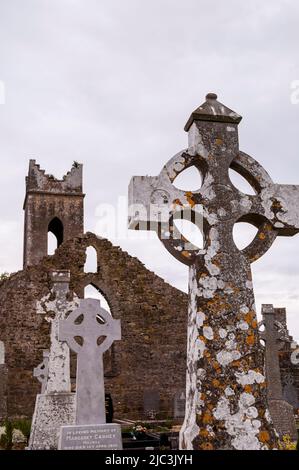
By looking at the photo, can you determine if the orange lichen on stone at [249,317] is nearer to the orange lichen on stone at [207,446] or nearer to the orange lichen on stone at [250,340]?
the orange lichen on stone at [250,340]

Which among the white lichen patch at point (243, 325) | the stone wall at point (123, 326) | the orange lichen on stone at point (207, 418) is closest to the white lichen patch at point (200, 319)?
the white lichen patch at point (243, 325)

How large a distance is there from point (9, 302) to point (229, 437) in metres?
16.3

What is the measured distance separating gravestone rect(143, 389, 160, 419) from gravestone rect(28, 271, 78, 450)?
28.2 ft

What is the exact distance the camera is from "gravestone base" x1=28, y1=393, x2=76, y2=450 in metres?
9.22

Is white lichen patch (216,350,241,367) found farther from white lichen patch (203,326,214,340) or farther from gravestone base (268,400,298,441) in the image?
gravestone base (268,400,298,441)

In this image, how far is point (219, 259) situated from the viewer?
3.54 meters

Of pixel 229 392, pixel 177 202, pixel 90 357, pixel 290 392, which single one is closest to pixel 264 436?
pixel 229 392

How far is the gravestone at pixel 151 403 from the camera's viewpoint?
1853 cm

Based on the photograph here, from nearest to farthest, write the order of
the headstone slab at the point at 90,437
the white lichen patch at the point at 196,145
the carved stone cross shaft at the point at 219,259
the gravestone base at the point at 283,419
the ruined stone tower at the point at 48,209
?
1. the carved stone cross shaft at the point at 219,259
2. the white lichen patch at the point at 196,145
3. the headstone slab at the point at 90,437
4. the gravestone base at the point at 283,419
5. the ruined stone tower at the point at 48,209

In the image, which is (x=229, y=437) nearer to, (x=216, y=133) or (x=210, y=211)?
(x=210, y=211)

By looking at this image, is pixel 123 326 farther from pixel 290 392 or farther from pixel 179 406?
pixel 290 392

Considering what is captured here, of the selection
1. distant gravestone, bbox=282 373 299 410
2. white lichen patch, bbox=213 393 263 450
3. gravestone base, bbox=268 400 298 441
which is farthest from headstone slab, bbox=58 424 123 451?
distant gravestone, bbox=282 373 299 410

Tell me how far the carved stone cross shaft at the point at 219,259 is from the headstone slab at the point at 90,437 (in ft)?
9.10

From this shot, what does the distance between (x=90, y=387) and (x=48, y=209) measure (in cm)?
2250
